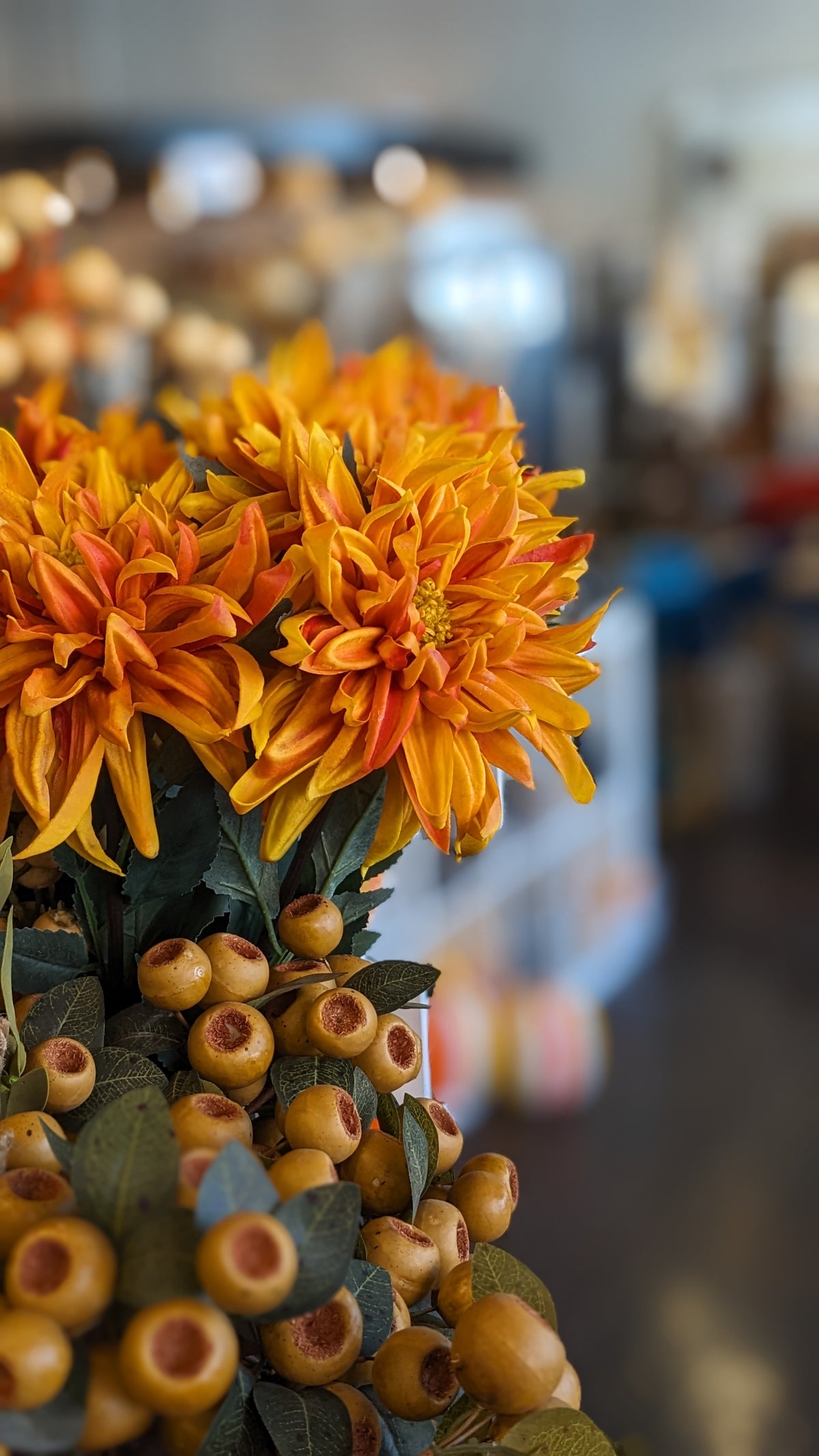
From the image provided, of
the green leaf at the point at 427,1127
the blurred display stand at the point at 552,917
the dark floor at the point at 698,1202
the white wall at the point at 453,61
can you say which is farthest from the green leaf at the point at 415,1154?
the white wall at the point at 453,61

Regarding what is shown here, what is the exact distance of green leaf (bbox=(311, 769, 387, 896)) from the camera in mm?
399

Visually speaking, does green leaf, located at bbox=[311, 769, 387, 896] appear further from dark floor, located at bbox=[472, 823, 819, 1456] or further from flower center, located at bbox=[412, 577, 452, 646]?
dark floor, located at bbox=[472, 823, 819, 1456]

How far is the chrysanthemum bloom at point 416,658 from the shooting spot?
0.36 meters

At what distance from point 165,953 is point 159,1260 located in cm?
11

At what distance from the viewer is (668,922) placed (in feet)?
9.19

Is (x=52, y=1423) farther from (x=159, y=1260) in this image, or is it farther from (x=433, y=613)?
(x=433, y=613)

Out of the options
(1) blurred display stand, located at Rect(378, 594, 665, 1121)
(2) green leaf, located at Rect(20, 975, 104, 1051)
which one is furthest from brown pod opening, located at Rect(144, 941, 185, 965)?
(1) blurred display stand, located at Rect(378, 594, 665, 1121)

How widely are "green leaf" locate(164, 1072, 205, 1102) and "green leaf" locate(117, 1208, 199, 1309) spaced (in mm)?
79

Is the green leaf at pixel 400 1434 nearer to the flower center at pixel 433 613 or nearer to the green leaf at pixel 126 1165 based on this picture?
the green leaf at pixel 126 1165

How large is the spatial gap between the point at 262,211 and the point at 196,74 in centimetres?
120

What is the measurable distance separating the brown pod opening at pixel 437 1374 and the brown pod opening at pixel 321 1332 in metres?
0.02

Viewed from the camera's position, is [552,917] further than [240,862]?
Yes

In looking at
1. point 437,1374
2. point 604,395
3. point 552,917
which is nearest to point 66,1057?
point 437,1374

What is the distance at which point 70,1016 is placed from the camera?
0.36m
